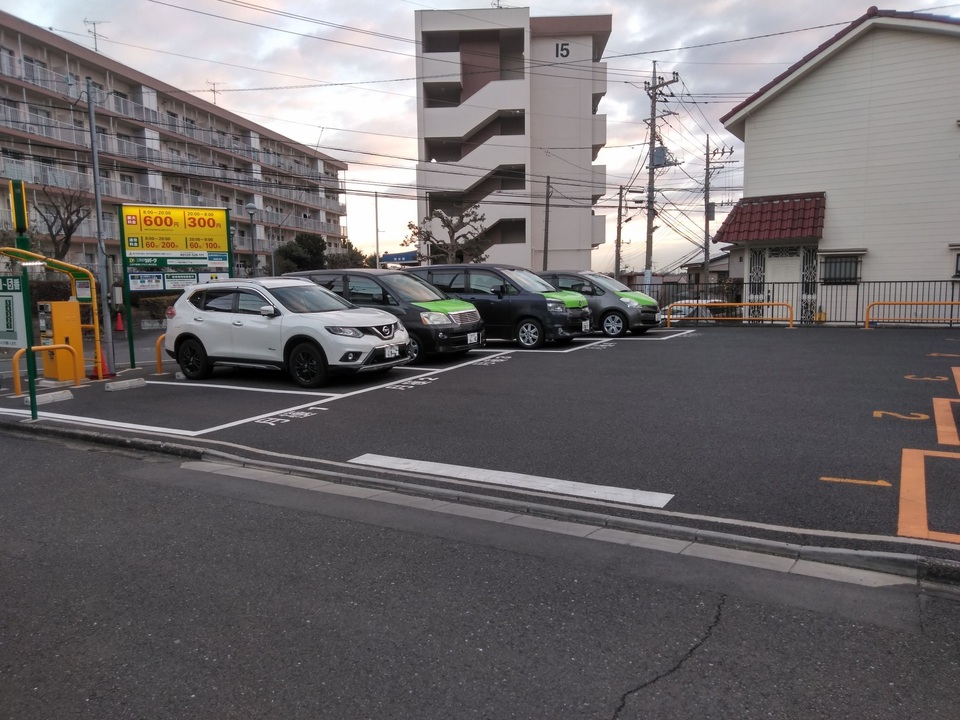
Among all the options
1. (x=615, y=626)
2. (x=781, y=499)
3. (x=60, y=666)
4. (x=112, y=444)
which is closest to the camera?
(x=60, y=666)

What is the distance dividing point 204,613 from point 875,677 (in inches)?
134

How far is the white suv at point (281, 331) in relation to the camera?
10812 millimetres

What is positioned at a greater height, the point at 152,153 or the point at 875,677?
the point at 152,153

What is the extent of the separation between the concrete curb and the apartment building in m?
17.4

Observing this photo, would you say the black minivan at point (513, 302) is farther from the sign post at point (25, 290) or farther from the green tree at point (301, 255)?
the green tree at point (301, 255)

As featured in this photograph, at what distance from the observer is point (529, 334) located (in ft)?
49.4

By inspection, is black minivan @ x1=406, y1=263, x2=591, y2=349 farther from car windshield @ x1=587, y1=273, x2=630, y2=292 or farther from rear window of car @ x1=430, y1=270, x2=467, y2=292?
car windshield @ x1=587, y1=273, x2=630, y2=292

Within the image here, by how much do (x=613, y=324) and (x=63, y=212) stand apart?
31.1 meters

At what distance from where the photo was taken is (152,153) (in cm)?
4062

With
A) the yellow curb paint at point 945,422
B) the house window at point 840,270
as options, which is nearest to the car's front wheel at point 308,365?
the yellow curb paint at point 945,422

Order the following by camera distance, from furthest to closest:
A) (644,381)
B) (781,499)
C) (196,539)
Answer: (644,381) < (781,499) < (196,539)

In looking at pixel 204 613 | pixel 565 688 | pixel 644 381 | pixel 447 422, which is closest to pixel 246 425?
pixel 447 422

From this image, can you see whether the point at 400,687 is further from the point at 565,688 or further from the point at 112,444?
the point at 112,444

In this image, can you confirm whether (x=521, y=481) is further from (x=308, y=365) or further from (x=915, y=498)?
(x=308, y=365)
